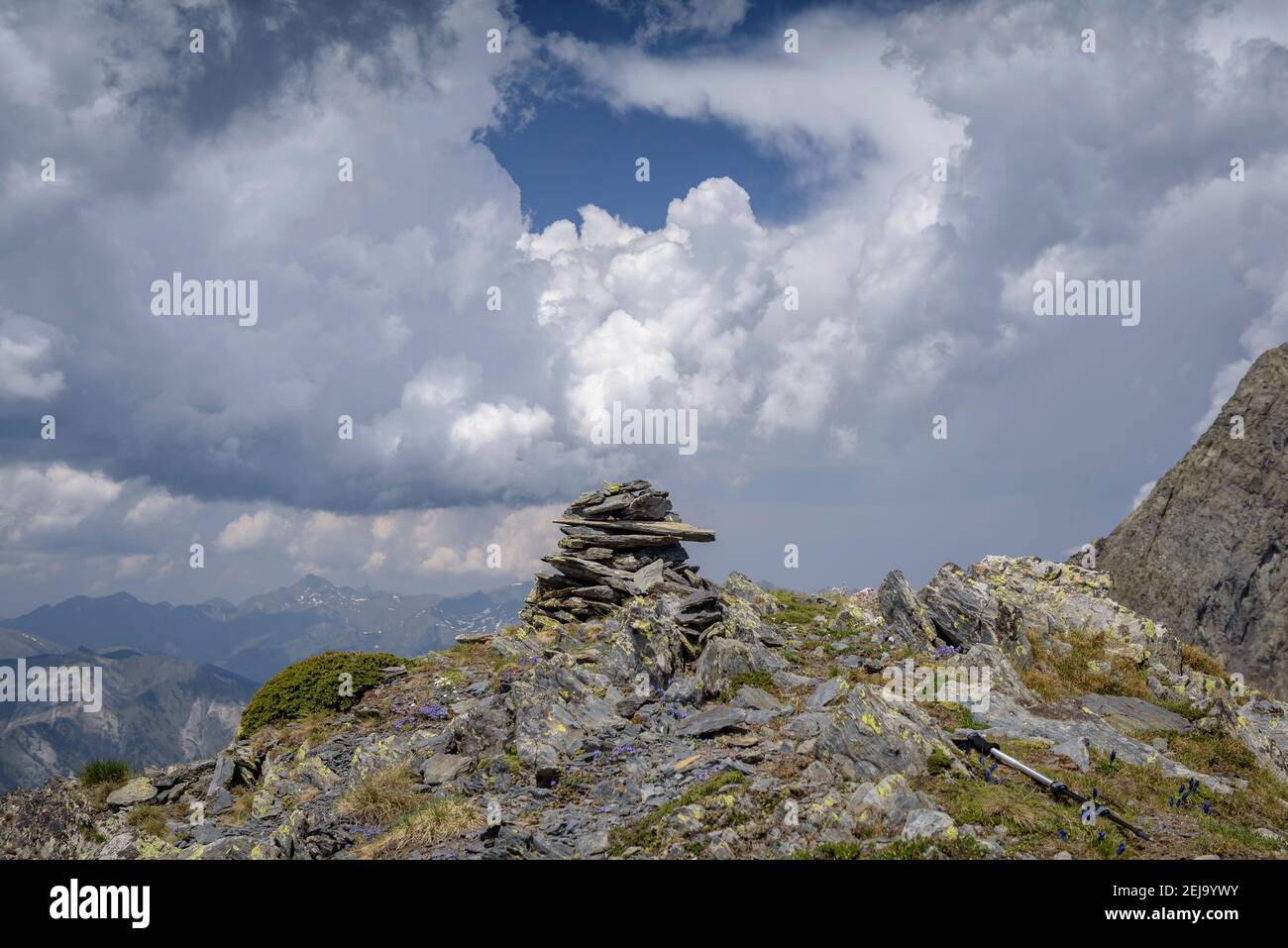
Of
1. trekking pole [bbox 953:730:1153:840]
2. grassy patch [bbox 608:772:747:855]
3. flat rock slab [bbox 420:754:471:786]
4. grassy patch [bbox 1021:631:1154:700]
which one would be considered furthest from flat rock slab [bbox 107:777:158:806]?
grassy patch [bbox 1021:631:1154:700]

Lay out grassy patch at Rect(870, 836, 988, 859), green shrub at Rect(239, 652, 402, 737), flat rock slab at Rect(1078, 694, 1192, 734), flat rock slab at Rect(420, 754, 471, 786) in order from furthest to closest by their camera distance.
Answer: green shrub at Rect(239, 652, 402, 737), flat rock slab at Rect(1078, 694, 1192, 734), flat rock slab at Rect(420, 754, 471, 786), grassy patch at Rect(870, 836, 988, 859)

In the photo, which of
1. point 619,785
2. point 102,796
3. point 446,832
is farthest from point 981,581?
point 102,796

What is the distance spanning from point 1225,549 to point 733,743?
166 ft

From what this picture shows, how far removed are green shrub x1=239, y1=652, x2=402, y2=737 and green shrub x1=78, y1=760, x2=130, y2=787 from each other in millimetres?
4408

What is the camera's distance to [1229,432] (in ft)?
176

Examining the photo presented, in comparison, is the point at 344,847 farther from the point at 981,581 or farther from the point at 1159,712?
the point at 981,581

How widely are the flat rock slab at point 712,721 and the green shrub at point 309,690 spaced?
16.2m

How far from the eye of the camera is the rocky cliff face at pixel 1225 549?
160ft

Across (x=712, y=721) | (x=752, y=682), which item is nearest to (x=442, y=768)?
(x=712, y=721)

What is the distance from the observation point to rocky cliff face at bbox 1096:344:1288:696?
48.8 metres

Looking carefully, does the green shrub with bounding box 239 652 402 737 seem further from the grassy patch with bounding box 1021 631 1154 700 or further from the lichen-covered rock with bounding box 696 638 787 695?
the grassy patch with bounding box 1021 631 1154 700

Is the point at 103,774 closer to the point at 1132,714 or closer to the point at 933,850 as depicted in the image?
the point at 933,850

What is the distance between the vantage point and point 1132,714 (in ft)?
67.7
